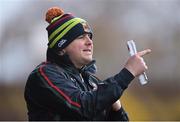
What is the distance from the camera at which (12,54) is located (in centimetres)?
1391

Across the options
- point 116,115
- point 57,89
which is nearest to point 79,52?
point 57,89

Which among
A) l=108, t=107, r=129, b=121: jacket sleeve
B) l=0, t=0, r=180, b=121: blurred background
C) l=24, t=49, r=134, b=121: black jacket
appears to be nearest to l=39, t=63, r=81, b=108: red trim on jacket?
l=24, t=49, r=134, b=121: black jacket

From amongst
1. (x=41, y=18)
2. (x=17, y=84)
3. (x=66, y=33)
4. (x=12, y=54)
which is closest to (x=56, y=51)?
(x=66, y=33)

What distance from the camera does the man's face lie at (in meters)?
3.46

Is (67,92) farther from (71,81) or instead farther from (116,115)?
(116,115)

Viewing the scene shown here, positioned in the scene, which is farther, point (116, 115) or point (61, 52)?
point (116, 115)

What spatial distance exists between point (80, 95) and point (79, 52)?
1.00 feet

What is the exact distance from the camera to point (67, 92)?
10.7 ft

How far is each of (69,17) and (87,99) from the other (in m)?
0.56

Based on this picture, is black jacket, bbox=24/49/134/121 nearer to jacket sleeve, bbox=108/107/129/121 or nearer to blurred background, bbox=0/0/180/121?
jacket sleeve, bbox=108/107/129/121

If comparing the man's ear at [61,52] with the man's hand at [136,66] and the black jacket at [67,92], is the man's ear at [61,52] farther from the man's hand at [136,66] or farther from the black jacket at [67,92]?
the man's hand at [136,66]

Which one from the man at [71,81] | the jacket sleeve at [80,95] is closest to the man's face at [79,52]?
the man at [71,81]

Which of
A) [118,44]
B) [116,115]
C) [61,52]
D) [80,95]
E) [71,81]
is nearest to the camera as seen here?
[80,95]

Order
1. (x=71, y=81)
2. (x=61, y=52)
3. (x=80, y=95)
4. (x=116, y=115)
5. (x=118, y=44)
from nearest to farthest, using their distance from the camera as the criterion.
→ 1. (x=80, y=95)
2. (x=71, y=81)
3. (x=61, y=52)
4. (x=116, y=115)
5. (x=118, y=44)
